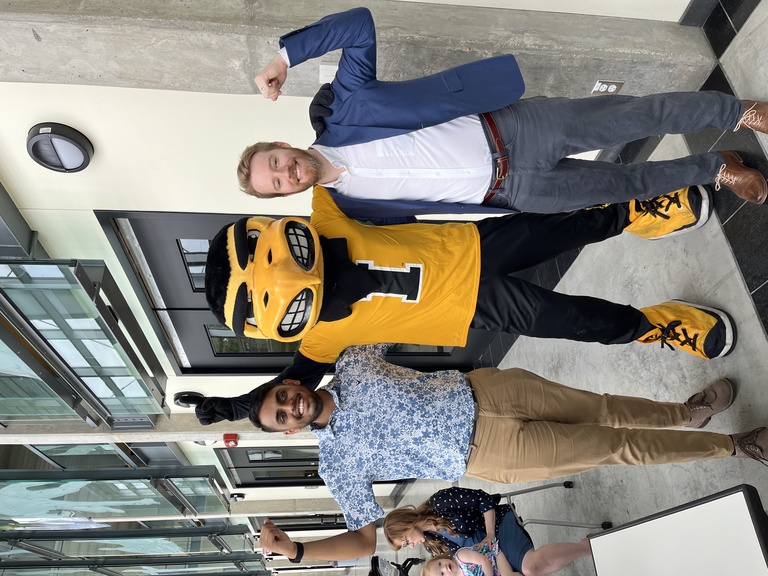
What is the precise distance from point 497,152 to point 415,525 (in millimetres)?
2647

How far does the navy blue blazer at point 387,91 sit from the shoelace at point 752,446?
5.55 feet

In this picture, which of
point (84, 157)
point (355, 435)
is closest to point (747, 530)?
point (355, 435)

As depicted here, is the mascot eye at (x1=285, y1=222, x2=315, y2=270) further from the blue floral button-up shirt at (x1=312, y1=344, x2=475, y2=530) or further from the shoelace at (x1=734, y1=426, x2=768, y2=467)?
the shoelace at (x1=734, y1=426, x2=768, y2=467)

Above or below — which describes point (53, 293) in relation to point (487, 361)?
below

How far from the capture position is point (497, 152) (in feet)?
7.24

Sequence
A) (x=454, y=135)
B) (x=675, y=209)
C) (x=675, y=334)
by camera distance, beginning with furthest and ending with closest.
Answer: (x=675, y=209) < (x=675, y=334) < (x=454, y=135)

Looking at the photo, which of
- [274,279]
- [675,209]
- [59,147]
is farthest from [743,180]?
[59,147]

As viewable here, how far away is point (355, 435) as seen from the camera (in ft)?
7.83

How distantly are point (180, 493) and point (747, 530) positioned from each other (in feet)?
21.4

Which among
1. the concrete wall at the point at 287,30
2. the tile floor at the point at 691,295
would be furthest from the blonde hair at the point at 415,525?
the concrete wall at the point at 287,30

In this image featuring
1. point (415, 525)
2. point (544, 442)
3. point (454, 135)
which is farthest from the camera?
point (415, 525)

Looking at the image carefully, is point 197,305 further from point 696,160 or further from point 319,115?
point 696,160

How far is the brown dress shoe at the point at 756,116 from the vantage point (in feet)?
7.68

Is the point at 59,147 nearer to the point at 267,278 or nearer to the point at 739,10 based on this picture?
the point at 267,278
